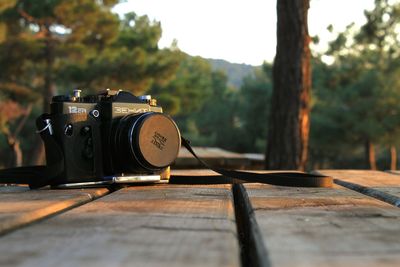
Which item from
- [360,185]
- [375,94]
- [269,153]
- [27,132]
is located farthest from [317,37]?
[360,185]

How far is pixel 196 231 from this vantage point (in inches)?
27.6

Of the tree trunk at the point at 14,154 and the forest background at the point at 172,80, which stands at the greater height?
the forest background at the point at 172,80

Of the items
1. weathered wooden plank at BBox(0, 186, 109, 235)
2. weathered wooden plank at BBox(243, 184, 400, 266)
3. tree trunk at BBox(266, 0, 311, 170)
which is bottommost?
weathered wooden plank at BBox(243, 184, 400, 266)

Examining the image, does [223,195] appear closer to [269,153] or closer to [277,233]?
[277,233]

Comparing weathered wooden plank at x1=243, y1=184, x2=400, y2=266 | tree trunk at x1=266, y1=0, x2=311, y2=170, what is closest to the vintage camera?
weathered wooden plank at x1=243, y1=184, x2=400, y2=266

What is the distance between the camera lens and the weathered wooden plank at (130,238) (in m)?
0.56

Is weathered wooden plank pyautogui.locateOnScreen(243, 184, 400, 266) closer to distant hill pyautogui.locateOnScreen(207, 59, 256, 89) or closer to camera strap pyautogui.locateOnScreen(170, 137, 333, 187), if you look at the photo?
camera strap pyautogui.locateOnScreen(170, 137, 333, 187)

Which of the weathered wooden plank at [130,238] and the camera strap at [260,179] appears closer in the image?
the weathered wooden plank at [130,238]

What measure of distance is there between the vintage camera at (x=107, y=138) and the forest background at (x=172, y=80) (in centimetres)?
715

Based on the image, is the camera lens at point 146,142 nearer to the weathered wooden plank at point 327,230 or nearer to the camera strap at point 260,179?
the camera strap at point 260,179

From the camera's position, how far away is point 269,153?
3.47m

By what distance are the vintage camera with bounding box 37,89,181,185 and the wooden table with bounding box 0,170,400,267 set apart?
0.23 meters

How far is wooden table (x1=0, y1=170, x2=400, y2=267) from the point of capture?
0.56 meters

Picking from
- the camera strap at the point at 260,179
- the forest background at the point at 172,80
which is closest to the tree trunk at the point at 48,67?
the forest background at the point at 172,80
